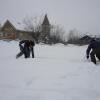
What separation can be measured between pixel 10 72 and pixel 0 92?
198 centimetres

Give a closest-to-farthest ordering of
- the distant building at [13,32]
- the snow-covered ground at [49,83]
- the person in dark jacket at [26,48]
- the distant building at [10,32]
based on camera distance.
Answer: the snow-covered ground at [49,83] → the person in dark jacket at [26,48] → the distant building at [13,32] → the distant building at [10,32]

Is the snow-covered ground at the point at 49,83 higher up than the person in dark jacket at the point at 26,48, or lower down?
lower down

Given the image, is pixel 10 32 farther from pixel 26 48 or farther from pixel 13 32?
pixel 26 48

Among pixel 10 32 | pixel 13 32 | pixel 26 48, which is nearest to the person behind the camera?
pixel 26 48

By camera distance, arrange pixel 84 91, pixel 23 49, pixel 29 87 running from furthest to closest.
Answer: pixel 23 49
pixel 29 87
pixel 84 91

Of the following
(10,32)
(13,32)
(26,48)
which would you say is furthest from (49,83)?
(10,32)

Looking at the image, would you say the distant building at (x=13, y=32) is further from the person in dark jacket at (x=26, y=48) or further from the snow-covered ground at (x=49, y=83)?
the snow-covered ground at (x=49, y=83)

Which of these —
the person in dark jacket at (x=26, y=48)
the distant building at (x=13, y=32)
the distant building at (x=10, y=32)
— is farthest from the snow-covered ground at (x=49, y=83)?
the distant building at (x=10, y=32)

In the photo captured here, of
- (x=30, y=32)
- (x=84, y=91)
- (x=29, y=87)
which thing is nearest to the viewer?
(x=84, y=91)

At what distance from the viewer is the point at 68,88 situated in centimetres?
A: 488

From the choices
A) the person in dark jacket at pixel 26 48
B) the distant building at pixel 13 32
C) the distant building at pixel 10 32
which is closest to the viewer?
the person in dark jacket at pixel 26 48

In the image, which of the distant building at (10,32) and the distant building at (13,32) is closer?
the distant building at (13,32)

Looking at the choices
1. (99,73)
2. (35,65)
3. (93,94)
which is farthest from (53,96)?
(35,65)

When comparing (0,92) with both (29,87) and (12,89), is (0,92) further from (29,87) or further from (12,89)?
(29,87)
